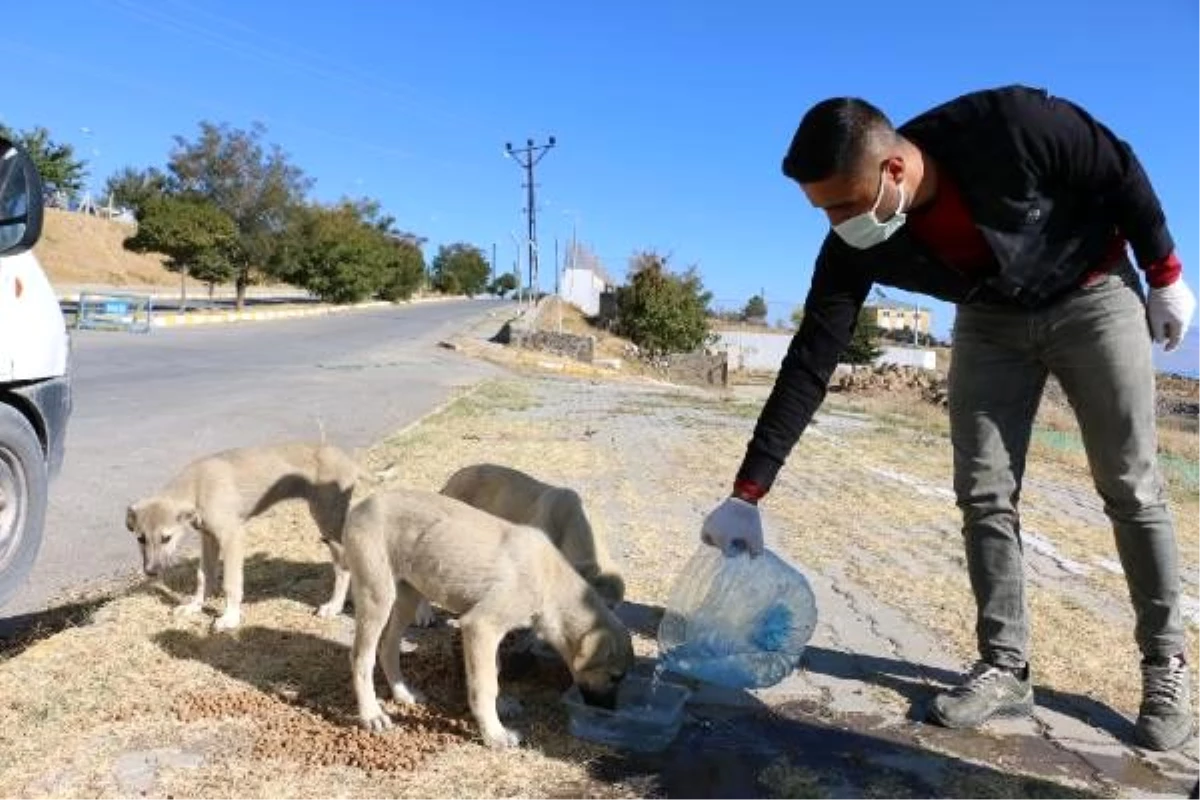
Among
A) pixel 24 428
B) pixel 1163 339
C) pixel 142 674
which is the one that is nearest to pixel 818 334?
pixel 1163 339

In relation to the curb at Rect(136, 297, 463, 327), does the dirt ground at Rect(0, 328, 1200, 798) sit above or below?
below

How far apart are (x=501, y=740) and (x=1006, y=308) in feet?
7.53

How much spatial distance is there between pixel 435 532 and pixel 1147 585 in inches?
100

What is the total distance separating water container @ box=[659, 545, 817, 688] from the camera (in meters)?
4.10

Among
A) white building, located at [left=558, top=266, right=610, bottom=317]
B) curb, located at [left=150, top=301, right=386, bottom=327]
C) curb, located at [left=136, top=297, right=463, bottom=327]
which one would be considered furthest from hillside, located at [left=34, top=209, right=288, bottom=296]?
white building, located at [left=558, top=266, right=610, bottom=317]

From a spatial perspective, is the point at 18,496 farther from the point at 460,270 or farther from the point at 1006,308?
the point at 460,270

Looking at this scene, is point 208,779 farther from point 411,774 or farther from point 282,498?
point 282,498

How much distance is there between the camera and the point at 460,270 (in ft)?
416

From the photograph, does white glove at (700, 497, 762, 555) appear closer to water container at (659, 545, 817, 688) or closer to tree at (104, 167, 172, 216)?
water container at (659, 545, 817, 688)

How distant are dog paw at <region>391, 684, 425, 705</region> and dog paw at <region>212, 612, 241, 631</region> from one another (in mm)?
1089

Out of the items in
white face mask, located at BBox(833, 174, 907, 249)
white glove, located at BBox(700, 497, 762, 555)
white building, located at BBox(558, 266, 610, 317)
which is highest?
white building, located at BBox(558, 266, 610, 317)

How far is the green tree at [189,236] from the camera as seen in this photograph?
3944 cm

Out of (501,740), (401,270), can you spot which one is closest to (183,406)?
(501,740)

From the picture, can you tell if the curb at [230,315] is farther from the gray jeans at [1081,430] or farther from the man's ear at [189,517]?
the gray jeans at [1081,430]
